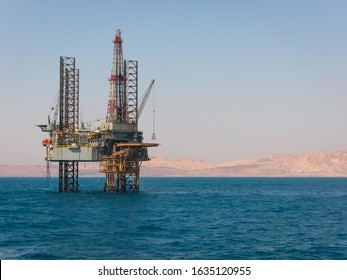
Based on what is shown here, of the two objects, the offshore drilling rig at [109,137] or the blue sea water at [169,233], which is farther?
the offshore drilling rig at [109,137]

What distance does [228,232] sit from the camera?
48.1 meters

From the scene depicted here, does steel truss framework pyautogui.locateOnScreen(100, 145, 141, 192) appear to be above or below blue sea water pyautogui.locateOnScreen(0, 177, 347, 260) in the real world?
above

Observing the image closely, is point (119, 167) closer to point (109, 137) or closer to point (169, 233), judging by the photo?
point (109, 137)

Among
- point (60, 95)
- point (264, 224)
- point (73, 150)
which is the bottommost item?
point (264, 224)

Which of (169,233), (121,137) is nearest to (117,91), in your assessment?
(121,137)

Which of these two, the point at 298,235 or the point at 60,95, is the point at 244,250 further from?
the point at 60,95

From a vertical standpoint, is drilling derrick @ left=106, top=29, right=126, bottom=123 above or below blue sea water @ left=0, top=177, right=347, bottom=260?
above

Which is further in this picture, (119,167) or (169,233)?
(119,167)

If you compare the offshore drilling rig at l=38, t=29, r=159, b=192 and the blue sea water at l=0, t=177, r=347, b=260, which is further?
the offshore drilling rig at l=38, t=29, r=159, b=192

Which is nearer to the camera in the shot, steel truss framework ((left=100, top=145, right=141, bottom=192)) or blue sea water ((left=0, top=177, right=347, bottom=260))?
blue sea water ((left=0, top=177, right=347, bottom=260))
